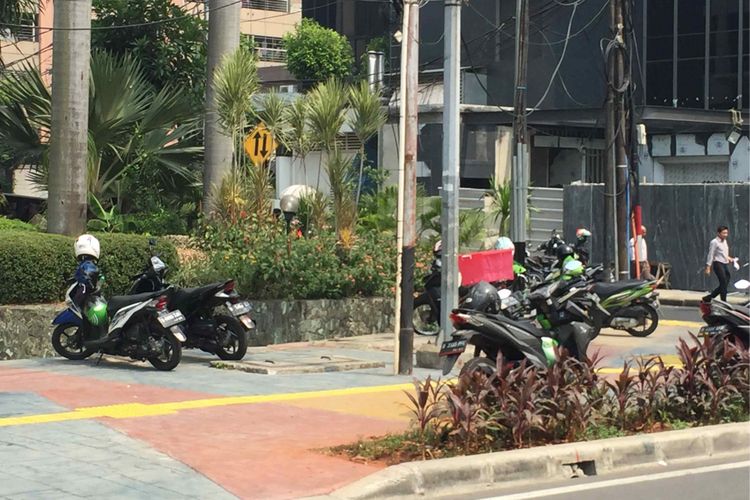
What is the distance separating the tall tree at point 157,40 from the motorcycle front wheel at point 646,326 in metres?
Result: 10.7

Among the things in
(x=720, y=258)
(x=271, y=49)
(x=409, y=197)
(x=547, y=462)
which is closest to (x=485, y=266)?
(x=409, y=197)

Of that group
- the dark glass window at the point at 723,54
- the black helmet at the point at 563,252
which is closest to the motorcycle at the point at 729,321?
the black helmet at the point at 563,252

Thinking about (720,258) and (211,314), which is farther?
(720,258)

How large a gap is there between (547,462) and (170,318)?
602 centimetres

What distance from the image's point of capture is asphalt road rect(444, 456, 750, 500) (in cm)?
774

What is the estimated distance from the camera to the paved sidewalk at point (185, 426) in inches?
304

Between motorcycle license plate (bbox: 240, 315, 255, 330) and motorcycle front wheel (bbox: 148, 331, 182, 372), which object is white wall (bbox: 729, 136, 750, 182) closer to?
motorcycle license plate (bbox: 240, 315, 255, 330)

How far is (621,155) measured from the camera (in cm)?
2170

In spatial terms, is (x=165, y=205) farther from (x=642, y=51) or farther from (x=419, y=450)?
(x=642, y=51)

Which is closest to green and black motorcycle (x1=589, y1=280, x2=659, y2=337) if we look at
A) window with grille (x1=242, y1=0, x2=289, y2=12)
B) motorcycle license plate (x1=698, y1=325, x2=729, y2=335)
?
motorcycle license plate (x1=698, y1=325, x2=729, y2=335)

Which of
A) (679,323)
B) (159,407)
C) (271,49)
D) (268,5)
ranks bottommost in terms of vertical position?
(159,407)

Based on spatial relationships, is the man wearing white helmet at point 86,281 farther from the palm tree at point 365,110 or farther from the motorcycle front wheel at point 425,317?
the motorcycle front wheel at point 425,317

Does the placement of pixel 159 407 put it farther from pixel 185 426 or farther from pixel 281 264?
pixel 281 264

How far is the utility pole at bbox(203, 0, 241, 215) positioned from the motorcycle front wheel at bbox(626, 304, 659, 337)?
7111mm
